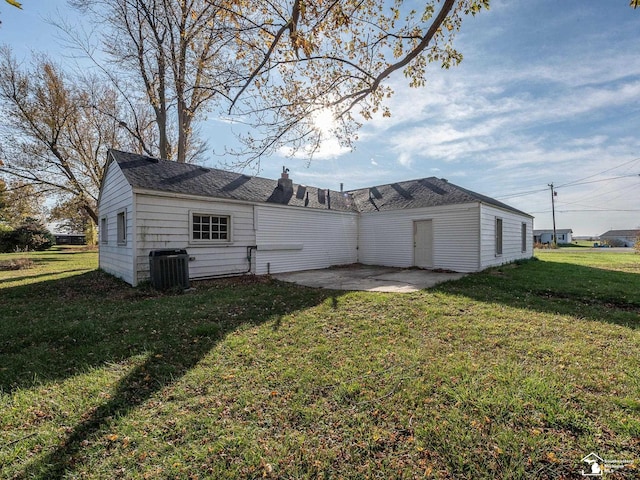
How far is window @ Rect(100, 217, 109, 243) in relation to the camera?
35.4 ft

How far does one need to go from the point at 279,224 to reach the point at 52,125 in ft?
56.2

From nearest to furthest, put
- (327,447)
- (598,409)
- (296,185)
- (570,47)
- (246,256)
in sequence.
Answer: (327,447), (598,409), (570,47), (246,256), (296,185)

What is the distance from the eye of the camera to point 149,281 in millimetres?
7781

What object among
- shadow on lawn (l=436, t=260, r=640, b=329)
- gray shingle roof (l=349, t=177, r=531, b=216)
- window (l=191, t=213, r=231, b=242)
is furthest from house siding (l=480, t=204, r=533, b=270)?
window (l=191, t=213, r=231, b=242)

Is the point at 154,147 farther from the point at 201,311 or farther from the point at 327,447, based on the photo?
the point at 327,447

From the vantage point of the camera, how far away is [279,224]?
432 inches

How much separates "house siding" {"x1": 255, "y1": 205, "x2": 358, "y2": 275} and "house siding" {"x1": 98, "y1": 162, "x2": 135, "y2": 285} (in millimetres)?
3766

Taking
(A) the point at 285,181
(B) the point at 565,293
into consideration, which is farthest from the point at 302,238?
(B) the point at 565,293

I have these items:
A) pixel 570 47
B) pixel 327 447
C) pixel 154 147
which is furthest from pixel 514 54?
pixel 154 147

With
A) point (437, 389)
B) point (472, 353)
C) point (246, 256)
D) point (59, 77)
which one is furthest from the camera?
point (59, 77)

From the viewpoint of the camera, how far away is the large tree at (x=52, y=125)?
16.8 m

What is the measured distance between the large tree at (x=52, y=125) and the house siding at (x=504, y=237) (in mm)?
20152

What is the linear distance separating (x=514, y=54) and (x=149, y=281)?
34.7 ft

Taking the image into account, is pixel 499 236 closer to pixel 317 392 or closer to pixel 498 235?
pixel 498 235
